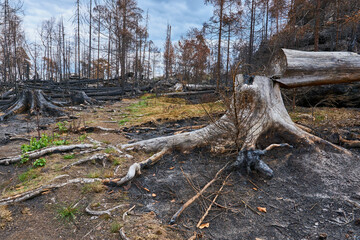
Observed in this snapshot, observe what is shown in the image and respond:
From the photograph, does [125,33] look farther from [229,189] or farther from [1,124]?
[229,189]

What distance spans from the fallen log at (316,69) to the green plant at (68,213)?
16.1ft

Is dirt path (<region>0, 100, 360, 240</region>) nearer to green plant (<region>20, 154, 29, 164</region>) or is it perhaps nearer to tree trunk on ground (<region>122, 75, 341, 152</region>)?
green plant (<region>20, 154, 29, 164</region>)

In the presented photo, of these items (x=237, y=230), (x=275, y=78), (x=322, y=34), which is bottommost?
(x=237, y=230)

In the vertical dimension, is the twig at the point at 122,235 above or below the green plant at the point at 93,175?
below

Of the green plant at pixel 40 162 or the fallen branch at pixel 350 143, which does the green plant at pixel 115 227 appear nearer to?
the green plant at pixel 40 162

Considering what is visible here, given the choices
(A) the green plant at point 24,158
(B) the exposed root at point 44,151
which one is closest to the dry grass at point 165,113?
(B) the exposed root at point 44,151

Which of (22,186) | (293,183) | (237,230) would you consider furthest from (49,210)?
(293,183)

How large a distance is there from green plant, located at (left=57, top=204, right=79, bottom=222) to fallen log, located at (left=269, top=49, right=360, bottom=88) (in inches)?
194

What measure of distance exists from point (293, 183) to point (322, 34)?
1515 centimetres

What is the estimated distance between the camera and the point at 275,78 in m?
4.78

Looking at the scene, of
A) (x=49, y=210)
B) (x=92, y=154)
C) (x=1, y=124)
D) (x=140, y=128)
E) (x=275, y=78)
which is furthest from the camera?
(x=1, y=124)

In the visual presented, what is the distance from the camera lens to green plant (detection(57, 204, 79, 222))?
2205mm

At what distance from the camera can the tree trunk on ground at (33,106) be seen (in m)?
9.08

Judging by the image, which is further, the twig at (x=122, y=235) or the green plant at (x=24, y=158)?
the green plant at (x=24, y=158)
